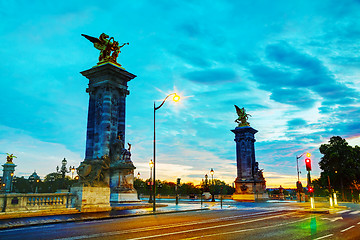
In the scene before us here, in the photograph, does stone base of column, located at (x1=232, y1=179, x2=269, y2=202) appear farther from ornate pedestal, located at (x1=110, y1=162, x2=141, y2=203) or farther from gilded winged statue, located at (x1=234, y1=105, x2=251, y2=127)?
ornate pedestal, located at (x1=110, y1=162, x2=141, y2=203)

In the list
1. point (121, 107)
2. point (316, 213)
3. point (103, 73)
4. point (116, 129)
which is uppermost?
point (103, 73)

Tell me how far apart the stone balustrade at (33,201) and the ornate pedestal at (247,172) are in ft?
132

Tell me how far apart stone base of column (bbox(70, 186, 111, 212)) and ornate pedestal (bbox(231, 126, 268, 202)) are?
121 ft

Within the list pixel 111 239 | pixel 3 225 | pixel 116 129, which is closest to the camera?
pixel 111 239

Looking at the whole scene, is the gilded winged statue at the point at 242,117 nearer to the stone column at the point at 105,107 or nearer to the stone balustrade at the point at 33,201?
the stone column at the point at 105,107

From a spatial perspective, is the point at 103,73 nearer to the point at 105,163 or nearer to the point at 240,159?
the point at 105,163

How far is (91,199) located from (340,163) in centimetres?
6157

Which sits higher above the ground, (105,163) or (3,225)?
(105,163)

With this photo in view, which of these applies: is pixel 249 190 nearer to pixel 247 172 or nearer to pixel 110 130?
pixel 247 172

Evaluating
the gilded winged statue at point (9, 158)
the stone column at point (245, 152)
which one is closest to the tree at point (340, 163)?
the stone column at point (245, 152)

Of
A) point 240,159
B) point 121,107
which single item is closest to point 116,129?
point 121,107

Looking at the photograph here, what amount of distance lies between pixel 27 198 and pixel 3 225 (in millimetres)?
5728

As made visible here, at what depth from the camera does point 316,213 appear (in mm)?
23250

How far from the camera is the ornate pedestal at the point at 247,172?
5697cm
